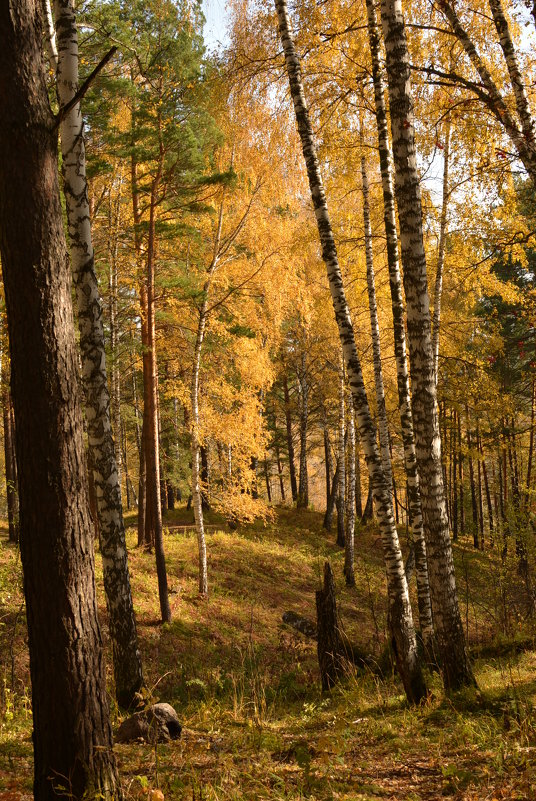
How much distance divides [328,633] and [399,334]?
4.17m

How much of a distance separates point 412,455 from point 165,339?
896 centimetres

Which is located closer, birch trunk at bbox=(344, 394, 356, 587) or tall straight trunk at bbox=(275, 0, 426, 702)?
tall straight trunk at bbox=(275, 0, 426, 702)

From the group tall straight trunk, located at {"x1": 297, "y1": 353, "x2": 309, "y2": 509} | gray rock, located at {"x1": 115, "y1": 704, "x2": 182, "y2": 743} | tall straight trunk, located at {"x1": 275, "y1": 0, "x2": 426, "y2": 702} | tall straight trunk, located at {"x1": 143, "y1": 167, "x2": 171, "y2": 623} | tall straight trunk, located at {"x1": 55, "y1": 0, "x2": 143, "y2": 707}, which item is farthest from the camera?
tall straight trunk, located at {"x1": 297, "y1": 353, "x2": 309, "y2": 509}

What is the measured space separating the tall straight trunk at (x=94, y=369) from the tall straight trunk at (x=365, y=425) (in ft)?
7.50

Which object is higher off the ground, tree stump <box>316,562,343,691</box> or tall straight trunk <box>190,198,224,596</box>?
tall straight trunk <box>190,198,224,596</box>

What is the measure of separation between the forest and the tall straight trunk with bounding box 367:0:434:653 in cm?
4

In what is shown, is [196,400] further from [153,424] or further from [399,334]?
[399,334]

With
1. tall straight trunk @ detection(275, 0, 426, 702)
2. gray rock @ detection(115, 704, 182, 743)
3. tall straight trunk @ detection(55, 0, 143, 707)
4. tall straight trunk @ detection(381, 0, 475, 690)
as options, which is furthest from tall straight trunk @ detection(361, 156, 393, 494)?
gray rock @ detection(115, 704, 182, 743)

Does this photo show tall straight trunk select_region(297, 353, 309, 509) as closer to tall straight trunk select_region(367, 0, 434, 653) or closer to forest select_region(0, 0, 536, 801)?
forest select_region(0, 0, 536, 801)

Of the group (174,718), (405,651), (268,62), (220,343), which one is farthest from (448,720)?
(220,343)

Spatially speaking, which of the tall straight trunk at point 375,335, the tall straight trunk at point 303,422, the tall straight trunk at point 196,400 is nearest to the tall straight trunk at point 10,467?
the tall straight trunk at point 196,400

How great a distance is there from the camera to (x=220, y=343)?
13.0m

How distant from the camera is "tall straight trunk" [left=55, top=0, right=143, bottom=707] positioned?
5059mm

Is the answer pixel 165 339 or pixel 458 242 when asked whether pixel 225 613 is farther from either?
pixel 458 242
